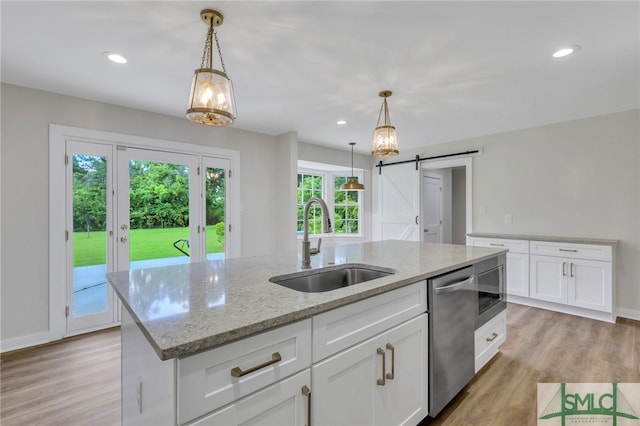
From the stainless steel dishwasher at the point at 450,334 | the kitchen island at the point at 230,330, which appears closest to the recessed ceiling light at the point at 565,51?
the stainless steel dishwasher at the point at 450,334

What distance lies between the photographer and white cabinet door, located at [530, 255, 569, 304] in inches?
141

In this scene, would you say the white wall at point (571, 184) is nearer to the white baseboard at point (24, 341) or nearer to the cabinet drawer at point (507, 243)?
the cabinet drawer at point (507, 243)

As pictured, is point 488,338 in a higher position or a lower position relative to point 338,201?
lower

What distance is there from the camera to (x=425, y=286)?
165 centimetres

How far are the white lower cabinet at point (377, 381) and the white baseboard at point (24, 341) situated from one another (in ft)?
Result: 10.5

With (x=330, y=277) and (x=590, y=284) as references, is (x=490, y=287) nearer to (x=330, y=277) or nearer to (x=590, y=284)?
(x=330, y=277)

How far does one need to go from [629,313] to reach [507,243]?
1.42 metres

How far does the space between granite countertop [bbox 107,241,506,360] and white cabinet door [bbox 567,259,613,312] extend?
7.53 ft

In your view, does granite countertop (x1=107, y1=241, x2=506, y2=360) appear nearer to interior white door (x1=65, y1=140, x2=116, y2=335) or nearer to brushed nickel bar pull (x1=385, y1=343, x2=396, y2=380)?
brushed nickel bar pull (x1=385, y1=343, x2=396, y2=380)

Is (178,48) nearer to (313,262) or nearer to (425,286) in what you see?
(313,262)

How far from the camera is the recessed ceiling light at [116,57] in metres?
2.25

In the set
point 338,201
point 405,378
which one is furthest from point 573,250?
point 338,201

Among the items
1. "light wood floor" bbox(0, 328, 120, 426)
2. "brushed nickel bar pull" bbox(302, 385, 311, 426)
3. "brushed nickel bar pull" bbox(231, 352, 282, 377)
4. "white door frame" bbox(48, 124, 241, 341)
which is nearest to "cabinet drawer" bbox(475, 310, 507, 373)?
"brushed nickel bar pull" bbox(302, 385, 311, 426)

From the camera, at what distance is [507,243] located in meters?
4.05
